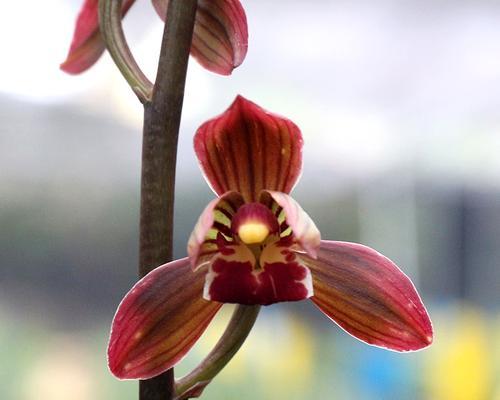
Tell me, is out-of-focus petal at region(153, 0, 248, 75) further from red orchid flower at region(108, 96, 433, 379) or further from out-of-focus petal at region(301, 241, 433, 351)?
out-of-focus petal at region(301, 241, 433, 351)

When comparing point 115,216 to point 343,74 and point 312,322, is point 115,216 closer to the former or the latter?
point 312,322

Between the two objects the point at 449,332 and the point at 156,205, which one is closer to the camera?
the point at 156,205

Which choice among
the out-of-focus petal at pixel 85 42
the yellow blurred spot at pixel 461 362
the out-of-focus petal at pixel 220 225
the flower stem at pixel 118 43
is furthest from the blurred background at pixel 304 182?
the out-of-focus petal at pixel 220 225

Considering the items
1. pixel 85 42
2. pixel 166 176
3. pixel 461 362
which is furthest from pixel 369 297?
pixel 461 362

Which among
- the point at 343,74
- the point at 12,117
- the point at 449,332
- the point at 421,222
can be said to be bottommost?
the point at 449,332

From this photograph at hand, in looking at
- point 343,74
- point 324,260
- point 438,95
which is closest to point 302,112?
point 343,74

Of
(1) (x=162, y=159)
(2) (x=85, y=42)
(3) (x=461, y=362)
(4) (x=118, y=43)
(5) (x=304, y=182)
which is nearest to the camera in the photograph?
(1) (x=162, y=159)

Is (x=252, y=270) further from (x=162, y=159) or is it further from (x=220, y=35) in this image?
(x=220, y=35)
